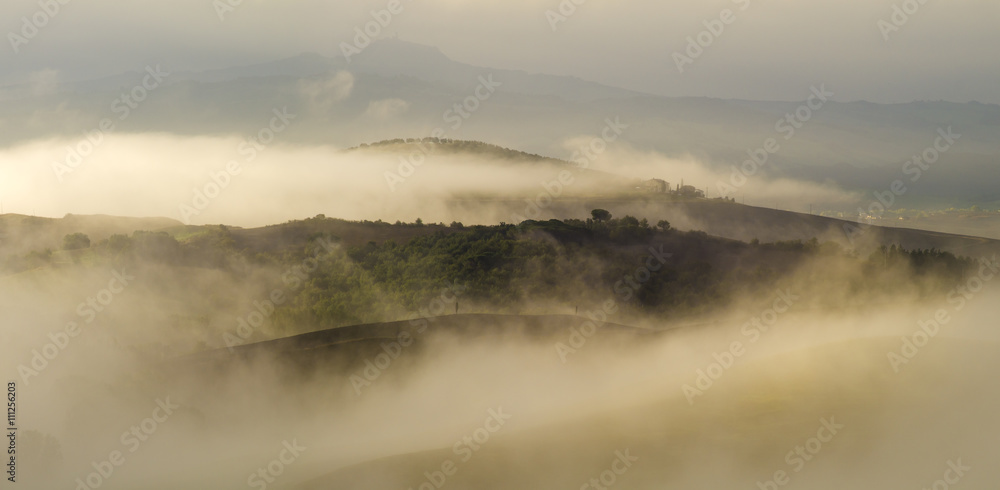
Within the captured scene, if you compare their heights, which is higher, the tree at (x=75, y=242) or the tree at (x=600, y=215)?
the tree at (x=600, y=215)

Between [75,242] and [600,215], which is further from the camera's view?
[600,215]

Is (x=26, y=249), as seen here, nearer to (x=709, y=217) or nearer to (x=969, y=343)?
(x=709, y=217)

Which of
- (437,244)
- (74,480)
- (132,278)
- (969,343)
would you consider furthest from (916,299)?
(132,278)

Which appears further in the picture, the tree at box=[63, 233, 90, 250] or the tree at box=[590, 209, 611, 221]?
the tree at box=[590, 209, 611, 221]

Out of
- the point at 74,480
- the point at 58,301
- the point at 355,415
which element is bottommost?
the point at 74,480

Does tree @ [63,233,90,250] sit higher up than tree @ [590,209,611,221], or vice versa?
tree @ [590,209,611,221]

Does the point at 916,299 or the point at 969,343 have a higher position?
the point at 916,299

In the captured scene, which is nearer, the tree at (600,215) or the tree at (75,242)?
the tree at (75,242)

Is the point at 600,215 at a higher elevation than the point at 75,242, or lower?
higher
